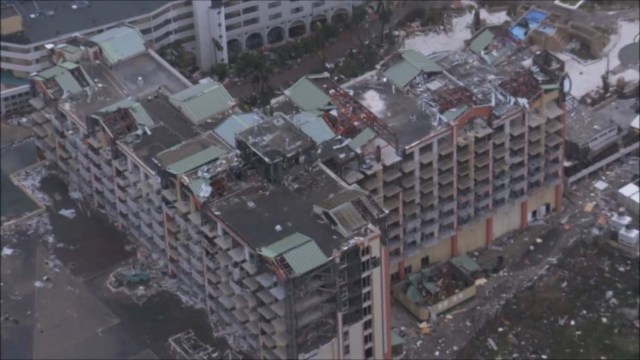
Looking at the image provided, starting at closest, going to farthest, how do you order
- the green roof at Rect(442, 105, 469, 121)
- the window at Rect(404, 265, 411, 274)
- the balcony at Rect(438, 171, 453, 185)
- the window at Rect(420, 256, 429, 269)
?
the green roof at Rect(442, 105, 469, 121), the balcony at Rect(438, 171, 453, 185), the window at Rect(404, 265, 411, 274), the window at Rect(420, 256, 429, 269)

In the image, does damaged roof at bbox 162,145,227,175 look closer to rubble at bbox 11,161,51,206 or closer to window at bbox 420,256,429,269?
window at bbox 420,256,429,269

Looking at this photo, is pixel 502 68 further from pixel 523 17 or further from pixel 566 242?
pixel 523 17

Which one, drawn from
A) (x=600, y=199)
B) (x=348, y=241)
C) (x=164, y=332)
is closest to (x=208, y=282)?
(x=164, y=332)

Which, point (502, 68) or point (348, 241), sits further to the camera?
point (502, 68)

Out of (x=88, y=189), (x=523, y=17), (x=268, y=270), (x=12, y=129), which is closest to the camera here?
(x=268, y=270)

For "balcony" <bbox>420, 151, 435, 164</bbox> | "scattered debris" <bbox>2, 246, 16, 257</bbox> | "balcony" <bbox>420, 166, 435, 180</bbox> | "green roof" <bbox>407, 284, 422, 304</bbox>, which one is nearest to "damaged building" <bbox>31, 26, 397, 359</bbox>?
"balcony" <bbox>420, 151, 435, 164</bbox>

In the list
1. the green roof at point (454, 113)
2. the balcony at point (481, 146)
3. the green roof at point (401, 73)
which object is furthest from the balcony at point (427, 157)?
the green roof at point (401, 73)

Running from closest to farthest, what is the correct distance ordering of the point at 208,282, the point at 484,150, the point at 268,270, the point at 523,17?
the point at 268,270, the point at 208,282, the point at 484,150, the point at 523,17
